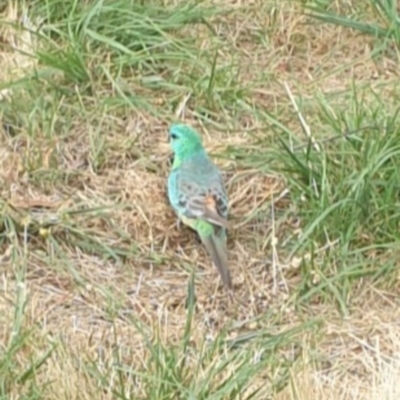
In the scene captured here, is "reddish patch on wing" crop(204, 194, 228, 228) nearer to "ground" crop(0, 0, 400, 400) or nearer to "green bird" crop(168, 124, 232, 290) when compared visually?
"green bird" crop(168, 124, 232, 290)

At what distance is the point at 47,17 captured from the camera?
602 cm

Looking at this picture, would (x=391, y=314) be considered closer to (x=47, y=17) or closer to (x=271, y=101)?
(x=271, y=101)

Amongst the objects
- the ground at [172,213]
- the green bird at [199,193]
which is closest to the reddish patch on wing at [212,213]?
the green bird at [199,193]

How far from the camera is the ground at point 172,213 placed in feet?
15.7

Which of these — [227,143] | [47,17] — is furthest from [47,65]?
[227,143]

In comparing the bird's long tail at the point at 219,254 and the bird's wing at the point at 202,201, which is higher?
the bird's wing at the point at 202,201

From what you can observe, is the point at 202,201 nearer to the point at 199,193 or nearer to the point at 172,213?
the point at 199,193

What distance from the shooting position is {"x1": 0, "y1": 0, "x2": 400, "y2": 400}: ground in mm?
4793

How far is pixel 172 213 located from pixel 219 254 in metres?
0.27

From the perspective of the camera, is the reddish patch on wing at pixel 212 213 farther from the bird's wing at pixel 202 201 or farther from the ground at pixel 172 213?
the ground at pixel 172 213

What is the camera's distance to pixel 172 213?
5.45m

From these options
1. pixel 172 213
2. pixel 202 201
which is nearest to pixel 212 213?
pixel 202 201

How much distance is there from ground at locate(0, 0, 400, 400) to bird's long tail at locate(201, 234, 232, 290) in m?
0.05

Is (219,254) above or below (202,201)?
below
